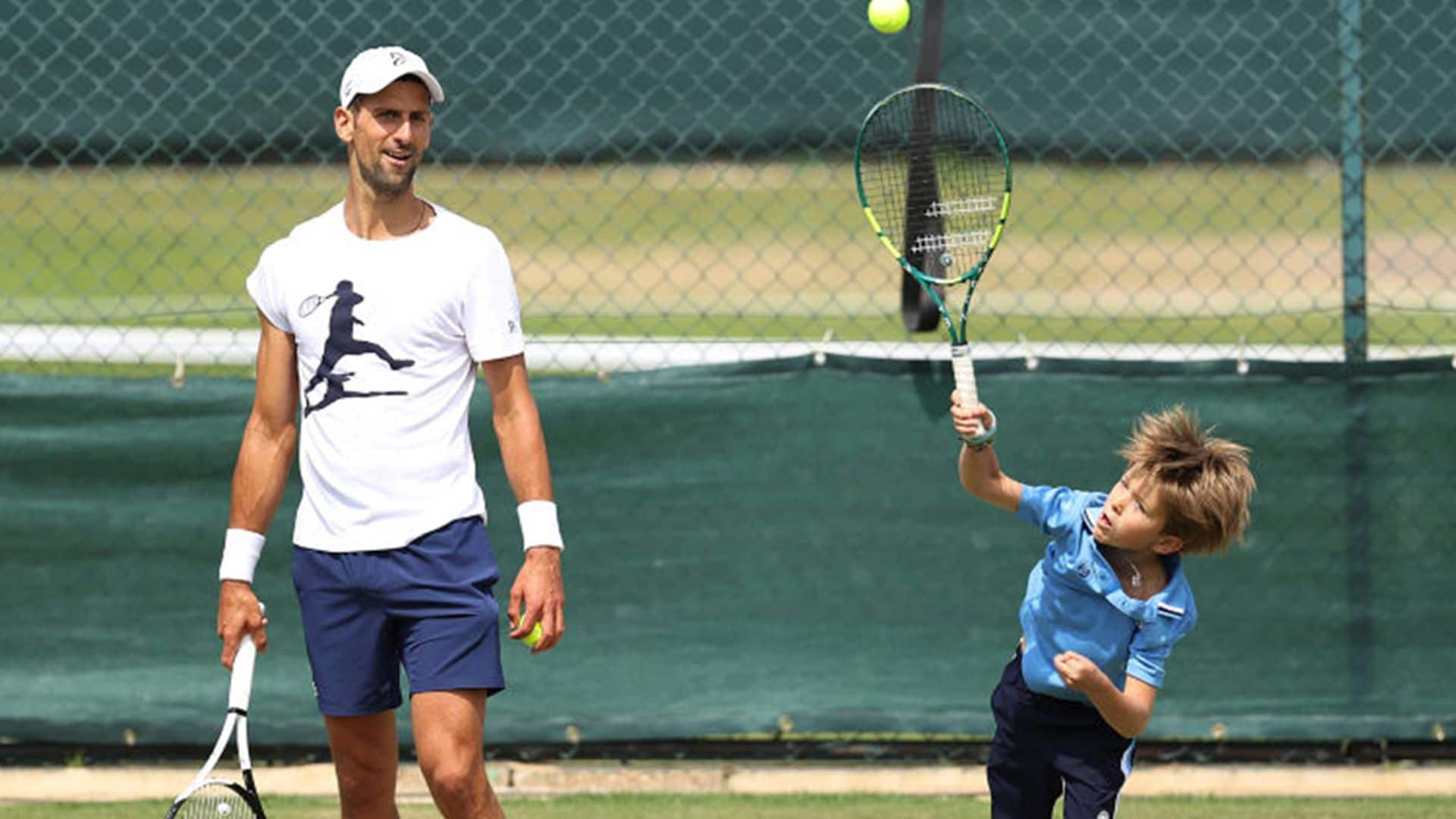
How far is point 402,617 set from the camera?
Result: 383 centimetres

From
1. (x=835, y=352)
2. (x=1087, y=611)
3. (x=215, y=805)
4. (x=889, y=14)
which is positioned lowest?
(x=215, y=805)

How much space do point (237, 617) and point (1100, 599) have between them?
1551 mm

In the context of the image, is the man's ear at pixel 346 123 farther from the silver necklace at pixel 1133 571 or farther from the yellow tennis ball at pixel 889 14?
the yellow tennis ball at pixel 889 14

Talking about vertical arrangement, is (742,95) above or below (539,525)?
above

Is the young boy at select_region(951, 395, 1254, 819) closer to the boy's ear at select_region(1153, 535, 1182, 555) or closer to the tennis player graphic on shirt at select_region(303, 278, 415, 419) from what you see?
the boy's ear at select_region(1153, 535, 1182, 555)

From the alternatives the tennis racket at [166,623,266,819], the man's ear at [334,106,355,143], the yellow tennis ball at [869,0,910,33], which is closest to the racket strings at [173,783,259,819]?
the tennis racket at [166,623,266,819]

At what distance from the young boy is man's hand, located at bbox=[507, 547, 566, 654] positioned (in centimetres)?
76

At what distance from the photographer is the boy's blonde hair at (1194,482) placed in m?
3.63

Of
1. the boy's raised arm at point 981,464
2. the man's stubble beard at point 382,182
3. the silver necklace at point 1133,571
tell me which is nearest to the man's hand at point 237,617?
the man's stubble beard at point 382,182

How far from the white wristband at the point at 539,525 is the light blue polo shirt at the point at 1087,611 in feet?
2.80

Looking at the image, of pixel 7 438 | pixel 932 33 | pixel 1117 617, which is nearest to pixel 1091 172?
pixel 932 33

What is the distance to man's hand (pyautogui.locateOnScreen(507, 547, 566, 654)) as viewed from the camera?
3727mm

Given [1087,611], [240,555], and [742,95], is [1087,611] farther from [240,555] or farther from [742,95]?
[742,95]

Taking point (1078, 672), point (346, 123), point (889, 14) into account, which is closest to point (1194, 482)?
point (1078, 672)
